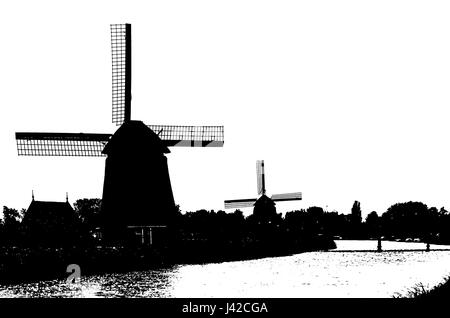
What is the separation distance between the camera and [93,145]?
3048 centimetres

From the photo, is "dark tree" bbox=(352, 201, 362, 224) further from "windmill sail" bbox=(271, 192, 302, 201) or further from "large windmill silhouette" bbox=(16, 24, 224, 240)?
"large windmill silhouette" bbox=(16, 24, 224, 240)

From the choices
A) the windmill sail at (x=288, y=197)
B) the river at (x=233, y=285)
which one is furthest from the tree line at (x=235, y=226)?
the river at (x=233, y=285)

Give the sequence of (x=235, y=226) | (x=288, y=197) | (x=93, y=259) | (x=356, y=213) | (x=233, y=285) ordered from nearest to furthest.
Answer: (x=233, y=285) < (x=93, y=259) < (x=235, y=226) < (x=288, y=197) < (x=356, y=213)

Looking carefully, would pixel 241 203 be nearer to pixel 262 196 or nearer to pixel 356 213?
pixel 262 196

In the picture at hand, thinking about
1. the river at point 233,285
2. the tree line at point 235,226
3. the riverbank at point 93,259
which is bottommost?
the river at point 233,285

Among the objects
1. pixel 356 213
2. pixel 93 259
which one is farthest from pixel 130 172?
pixel 356 213

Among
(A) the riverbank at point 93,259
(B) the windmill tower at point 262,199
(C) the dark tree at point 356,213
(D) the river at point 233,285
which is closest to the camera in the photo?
(D) the river at point 233,285

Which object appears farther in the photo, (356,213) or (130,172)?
(356,213)

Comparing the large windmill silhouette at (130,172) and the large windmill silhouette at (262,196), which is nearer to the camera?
the large windmill silhouette at (130,172)

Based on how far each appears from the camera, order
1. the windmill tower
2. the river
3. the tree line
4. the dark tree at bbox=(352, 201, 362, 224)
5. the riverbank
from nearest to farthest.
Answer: the river → the riverbank → the tree line → the windmill tower → the dark tree at bbox=(352, 201, 362, 224)

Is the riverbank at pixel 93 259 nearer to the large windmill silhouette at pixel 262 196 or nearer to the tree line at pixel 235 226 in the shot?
the tree line at pixel 235 226

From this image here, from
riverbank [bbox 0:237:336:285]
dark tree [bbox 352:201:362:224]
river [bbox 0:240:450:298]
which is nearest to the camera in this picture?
river [bbox 0:240:450:298]

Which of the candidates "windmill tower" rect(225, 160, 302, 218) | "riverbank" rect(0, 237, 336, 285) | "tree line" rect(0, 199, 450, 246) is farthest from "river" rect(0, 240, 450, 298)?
"windmill tower" rect(225, 160, 302, 218)
